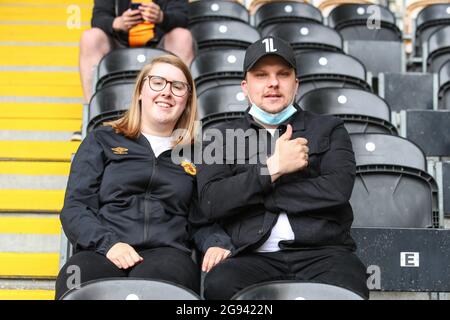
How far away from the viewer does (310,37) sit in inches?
208

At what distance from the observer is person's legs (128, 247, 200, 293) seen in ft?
8.49

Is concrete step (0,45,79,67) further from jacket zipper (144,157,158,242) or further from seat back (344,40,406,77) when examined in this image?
jacket zipper (144,157,158,242)

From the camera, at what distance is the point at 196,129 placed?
3119 mm

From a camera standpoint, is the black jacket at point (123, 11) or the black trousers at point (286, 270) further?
the black jacket at point (123, 11)

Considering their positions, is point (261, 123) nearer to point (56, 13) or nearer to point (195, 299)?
point (195, 299)

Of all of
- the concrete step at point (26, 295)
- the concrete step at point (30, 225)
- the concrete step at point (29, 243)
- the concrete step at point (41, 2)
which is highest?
the concrete step at point (41, 2)

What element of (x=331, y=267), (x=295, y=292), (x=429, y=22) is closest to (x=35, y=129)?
(x=331, y=267)

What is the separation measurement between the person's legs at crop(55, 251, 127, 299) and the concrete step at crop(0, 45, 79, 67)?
2986 mm

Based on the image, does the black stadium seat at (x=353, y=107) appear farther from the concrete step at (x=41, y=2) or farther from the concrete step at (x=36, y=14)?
the concrete step at (x=41, y=2)

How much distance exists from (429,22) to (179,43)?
2.07 m

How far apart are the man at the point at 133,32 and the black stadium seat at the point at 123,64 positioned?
202 millimetres

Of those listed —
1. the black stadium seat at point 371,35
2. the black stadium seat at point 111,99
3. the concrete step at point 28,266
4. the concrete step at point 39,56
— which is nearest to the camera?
the concrete step at point 28,266

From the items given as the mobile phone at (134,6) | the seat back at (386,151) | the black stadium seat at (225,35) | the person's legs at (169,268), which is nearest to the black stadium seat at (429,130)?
the seat back at (386,151)

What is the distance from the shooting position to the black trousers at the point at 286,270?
249 cm
